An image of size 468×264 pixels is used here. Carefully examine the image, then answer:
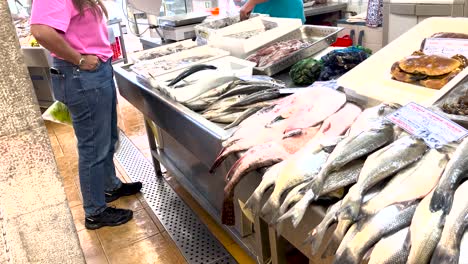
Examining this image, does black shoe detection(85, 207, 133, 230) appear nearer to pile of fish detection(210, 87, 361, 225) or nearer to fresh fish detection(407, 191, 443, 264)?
pile of fish detection(210, 87, 361, 225)

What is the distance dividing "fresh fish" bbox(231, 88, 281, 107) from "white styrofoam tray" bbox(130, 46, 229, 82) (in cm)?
70

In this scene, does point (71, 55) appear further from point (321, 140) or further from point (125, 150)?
point (125, 150)

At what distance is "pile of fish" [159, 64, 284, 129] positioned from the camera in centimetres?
187

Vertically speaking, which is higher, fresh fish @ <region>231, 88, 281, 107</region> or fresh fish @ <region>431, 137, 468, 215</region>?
fresh fish @ <region>431, 137, 468, 215</region>

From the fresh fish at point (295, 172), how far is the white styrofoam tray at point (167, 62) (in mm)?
1380

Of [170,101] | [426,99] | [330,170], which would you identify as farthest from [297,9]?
[330,170]

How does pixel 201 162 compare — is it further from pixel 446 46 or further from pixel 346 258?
pixel 346 258

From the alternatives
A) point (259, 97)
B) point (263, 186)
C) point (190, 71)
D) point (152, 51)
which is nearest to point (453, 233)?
point (263, 186)

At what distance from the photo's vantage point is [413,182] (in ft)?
3.20

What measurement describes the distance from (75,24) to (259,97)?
3.79 feet

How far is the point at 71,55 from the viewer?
2.29 metres

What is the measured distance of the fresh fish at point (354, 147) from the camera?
1.10m

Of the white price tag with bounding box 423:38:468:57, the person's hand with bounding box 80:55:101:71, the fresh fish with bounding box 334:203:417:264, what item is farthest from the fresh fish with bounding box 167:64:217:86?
the fresh fish with bounding box 334:203:417:264

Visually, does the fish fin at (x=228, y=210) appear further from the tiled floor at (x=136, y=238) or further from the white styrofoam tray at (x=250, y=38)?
the white styrofoam tray at (x=250, y=38)
